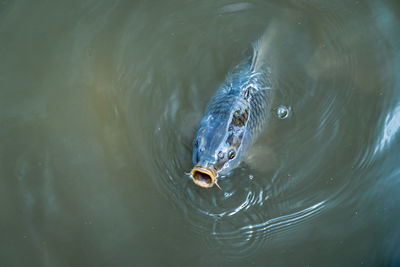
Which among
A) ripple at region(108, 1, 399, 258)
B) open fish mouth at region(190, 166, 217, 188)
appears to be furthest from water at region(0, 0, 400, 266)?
open fish mouth at region(190, 166, 217, 188)

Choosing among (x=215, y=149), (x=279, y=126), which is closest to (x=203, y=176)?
(x=215, y=149)

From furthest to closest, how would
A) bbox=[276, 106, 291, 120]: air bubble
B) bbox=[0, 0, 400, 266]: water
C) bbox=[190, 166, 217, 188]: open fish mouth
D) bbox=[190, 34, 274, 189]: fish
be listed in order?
bbox=[276, 106, 291, 120]: air bubble, bbox=[0, 0, 400, 266]: water, bbox=[190, 34, 274, 189]: fish, bbox=[190, 166, 217, 188]: open fish mouth

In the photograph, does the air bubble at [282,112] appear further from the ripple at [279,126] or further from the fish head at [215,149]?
the fish head at [215,149]

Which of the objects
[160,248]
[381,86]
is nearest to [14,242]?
[160,248]

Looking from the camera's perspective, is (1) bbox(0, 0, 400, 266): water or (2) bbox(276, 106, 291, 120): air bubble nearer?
(1) bbox(0, 0, 400, 266): water

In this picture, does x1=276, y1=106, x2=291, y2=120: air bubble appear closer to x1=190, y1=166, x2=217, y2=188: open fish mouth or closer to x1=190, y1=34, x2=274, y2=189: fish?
x1=190, y1=34, x2=274, y2=189: fish

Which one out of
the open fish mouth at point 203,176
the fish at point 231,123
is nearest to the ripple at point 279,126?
the fish at point 231,123

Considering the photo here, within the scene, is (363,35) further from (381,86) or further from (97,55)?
(97,55)
